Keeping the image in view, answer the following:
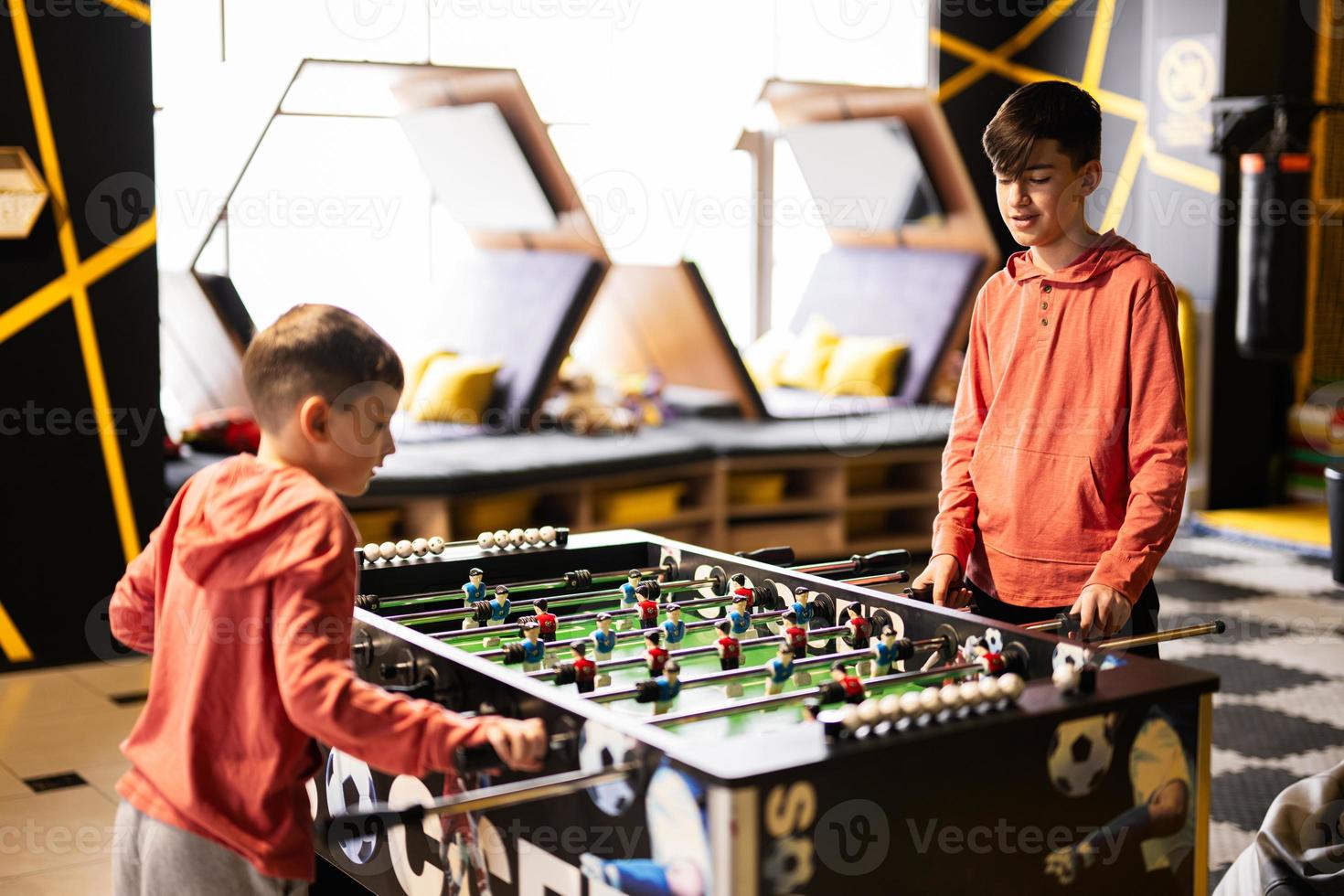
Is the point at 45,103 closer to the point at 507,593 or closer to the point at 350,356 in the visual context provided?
the point at 507,593

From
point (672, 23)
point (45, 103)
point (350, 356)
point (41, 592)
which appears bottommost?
point (41, 592)

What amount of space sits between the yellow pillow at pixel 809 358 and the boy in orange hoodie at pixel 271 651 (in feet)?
Result: 15.9

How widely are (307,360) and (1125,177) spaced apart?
20.8 ft

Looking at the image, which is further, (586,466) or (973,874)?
(586,466)

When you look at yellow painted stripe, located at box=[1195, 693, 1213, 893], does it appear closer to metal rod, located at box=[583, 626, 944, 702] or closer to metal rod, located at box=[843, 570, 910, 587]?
metal rod, located at box=[583, 626, 944, 702]

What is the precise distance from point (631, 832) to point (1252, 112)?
17.8ft

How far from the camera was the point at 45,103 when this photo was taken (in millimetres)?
4113

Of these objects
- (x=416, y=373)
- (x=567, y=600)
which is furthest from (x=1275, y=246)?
(x=567, y=600)

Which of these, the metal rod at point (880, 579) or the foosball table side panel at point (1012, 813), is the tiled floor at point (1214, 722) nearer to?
the metal rod at point (880, 579)

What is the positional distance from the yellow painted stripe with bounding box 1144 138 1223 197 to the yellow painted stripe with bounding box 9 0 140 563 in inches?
189

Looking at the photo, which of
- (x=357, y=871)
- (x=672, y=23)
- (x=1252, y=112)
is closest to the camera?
(x=357, y=871)

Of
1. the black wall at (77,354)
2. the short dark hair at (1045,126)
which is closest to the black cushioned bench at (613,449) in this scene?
the black wall at (77,354)

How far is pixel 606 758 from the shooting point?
4.85 feet

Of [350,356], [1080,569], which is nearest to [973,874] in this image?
[1080,569]
